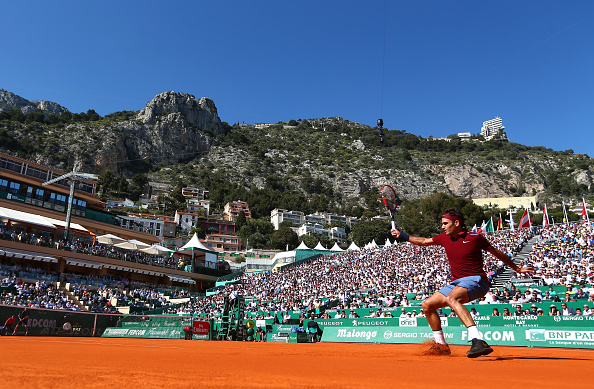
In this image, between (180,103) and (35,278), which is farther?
(180,103)

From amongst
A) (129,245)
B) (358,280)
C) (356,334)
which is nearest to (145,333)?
(356,334)

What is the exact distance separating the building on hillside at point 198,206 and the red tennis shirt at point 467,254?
11511 cm

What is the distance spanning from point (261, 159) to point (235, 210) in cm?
4489

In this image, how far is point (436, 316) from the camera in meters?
6.35

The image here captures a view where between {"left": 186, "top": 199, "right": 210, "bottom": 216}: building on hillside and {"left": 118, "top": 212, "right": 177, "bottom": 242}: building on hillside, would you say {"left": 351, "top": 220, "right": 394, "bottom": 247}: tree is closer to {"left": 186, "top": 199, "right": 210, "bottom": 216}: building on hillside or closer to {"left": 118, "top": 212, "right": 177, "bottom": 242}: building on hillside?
{"left": 186, "top": 199, "right": 210, "bottom": 216}: building on hillside

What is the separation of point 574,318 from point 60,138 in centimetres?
13327

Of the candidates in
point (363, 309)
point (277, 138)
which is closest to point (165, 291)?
point (363, 309)

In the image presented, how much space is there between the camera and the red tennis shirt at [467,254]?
6059 millimetres

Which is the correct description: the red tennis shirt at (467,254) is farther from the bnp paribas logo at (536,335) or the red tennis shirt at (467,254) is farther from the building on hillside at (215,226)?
the building on hillside at (215,226)

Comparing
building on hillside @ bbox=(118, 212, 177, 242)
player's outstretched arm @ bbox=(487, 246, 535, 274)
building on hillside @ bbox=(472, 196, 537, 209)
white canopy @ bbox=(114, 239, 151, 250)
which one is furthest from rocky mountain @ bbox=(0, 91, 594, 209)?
player's outstretched arm @ bbox=(487, 246, 535, 274)

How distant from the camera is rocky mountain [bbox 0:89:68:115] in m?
169

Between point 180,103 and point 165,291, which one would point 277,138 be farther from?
point 165,291

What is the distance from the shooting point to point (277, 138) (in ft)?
620

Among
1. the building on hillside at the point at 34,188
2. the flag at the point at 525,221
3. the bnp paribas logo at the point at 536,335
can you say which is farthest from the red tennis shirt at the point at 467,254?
the building on hillside at the point at 34,188
